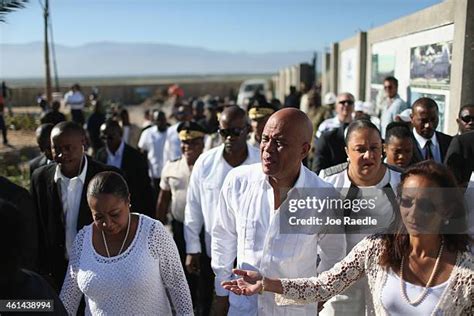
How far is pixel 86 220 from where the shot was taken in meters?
3.29

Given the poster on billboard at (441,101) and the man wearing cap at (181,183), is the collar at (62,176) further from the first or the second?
the poster on billboard at (441,101)

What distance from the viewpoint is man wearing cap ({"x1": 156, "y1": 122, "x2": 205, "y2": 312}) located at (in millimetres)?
4426

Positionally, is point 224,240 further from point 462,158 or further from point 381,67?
point 381,67

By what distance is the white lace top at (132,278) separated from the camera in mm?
2428

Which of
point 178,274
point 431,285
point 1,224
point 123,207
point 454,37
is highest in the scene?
point 454,37

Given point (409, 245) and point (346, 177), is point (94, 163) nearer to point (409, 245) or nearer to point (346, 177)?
point (346, 177)

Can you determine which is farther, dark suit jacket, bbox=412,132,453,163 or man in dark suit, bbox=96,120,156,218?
man in dark suit, bbox=96,120,156,218

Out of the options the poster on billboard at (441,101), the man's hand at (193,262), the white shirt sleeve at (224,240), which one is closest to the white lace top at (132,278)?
the white shirt sleeve at (224,240)

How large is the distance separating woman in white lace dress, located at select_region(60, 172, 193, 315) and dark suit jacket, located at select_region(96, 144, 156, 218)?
73.6 inches

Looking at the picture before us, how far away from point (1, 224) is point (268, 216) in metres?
1.33

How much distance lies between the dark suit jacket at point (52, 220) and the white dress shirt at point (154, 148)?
341 centimetres

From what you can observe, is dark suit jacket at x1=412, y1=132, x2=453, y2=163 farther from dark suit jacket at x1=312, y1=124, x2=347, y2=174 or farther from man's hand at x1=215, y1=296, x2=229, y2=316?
man's hand at x1=215, y1=296, x2=229, y2=316

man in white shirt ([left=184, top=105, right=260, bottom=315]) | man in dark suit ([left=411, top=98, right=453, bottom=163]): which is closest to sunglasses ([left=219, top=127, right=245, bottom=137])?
man in white shirt ([left=184, top=105, right=260, bottom=315])

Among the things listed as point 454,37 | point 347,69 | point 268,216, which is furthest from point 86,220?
point 347,69
